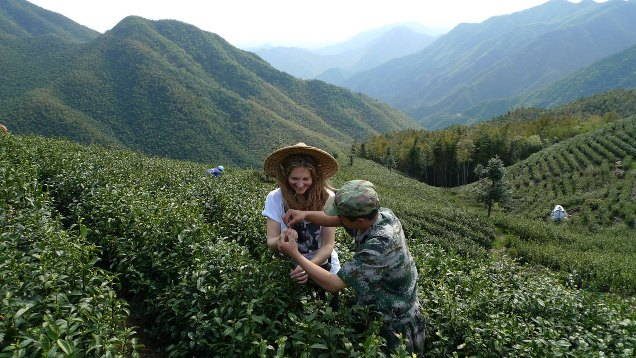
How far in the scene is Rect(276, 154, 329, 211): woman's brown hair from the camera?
13.6 feet

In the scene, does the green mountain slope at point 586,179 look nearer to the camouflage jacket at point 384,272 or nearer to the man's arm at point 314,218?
the camouflage jacket at point 384,272

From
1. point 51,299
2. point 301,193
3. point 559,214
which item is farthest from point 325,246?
point 559,214

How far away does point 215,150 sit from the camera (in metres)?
103

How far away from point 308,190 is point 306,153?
1.36 ft

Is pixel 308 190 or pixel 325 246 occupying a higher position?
pixel 308 190

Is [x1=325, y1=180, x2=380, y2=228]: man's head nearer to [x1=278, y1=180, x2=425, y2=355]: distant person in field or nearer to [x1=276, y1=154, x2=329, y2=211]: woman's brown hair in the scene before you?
[x1=278, y1=180, x2=425, y2=355]: distant person in field

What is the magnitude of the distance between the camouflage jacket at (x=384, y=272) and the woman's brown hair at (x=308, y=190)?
1.08 metres

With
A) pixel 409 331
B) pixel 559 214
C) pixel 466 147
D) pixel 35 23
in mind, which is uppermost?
pixel 35 23

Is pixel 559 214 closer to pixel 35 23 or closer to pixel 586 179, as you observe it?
pixel 586 179

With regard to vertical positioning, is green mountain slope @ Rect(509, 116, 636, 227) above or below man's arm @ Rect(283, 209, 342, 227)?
below

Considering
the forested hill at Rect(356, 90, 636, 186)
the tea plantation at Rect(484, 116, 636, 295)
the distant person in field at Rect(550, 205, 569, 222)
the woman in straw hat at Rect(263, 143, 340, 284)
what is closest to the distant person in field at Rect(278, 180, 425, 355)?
the woman in straw hat at Rect(263, 143, 340, 284)

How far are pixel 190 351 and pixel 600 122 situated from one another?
313 feet

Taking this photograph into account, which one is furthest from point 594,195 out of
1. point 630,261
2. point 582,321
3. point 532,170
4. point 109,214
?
point 109,214

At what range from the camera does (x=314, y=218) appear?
3547 millimetres
